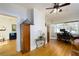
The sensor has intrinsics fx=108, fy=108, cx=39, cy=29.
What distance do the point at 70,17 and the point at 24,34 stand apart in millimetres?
2013

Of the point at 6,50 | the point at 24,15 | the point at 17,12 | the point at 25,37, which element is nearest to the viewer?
the point at 6,50

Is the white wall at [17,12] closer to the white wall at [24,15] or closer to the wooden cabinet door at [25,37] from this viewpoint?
the white wall at [24,15]

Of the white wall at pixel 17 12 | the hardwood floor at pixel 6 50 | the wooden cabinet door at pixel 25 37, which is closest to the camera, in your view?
the hardwood floor at pixel 6 50

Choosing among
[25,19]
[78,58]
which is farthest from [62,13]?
[25,19]

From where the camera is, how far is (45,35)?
5.36 meters

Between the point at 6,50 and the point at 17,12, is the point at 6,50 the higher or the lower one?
the lower one

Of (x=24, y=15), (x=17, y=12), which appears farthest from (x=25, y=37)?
(x=17, y=12)

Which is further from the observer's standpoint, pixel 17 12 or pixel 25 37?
pixel 25 37

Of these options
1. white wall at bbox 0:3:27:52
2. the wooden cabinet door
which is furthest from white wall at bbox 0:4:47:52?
the wooden cabinet door

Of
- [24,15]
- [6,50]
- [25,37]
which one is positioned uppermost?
[24,15]

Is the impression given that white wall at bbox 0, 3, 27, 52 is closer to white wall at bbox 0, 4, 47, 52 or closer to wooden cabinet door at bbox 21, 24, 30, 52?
white wall at bbox 0, 4, 47, 52

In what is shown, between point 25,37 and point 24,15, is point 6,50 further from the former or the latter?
point 24,15

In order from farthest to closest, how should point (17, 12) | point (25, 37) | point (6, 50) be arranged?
point (25, 37)
point (17, 12)
point (6, 50)

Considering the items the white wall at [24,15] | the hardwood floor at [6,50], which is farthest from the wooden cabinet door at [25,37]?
the hardwood floor at [6,50]
